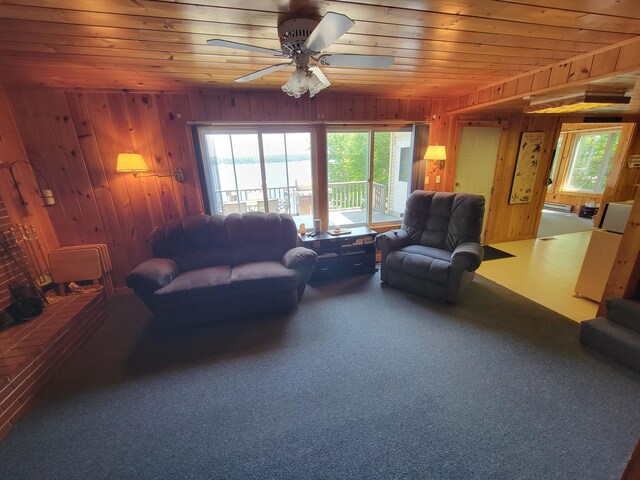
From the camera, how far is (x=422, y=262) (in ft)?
9.00

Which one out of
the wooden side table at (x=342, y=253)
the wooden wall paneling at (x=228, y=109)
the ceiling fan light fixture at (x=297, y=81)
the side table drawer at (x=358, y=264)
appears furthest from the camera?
the side table drawer at (x=358, y=264)

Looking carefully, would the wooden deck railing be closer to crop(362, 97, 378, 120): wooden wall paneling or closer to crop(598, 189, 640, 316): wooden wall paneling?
crop(362, 97, 378, 120): wooden wall paneling

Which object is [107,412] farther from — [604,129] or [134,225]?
[604,129]

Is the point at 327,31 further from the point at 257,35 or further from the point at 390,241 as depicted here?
the point at 390,241

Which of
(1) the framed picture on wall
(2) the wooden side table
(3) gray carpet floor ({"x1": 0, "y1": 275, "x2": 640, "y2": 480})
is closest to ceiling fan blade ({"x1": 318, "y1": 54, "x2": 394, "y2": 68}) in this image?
(2) the wooden side table

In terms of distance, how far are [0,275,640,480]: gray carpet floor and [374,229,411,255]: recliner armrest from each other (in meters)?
0.93

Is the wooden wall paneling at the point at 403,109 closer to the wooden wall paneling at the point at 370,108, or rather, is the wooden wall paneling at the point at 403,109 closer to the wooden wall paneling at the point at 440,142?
the wooden wall paneling at the point at 440,142

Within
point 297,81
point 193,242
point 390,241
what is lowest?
point 390,241

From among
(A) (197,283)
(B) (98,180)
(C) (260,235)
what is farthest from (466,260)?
(B) (98,180)

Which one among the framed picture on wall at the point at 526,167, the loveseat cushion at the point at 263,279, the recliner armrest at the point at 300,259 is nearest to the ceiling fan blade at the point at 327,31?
the recliner armrest at the point at 300,259

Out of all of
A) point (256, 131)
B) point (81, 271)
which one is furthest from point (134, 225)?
point (256, 131)

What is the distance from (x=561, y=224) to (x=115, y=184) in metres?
8.15

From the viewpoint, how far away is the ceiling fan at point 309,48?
1177 mm

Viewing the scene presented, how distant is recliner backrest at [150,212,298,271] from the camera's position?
2771 millimetres
